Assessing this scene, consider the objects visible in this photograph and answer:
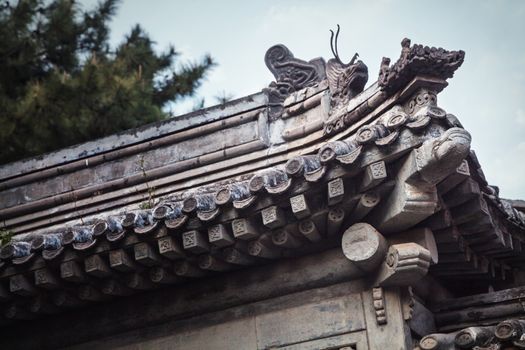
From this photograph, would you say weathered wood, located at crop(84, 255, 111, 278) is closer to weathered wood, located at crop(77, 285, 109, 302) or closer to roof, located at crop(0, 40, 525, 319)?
roof, located at crop(0, 40, 525, 319)

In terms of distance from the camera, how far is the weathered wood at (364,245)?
302 inches

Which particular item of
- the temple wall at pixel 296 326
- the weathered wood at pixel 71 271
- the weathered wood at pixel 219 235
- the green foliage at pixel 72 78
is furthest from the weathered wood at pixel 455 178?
the green foliage at pixel 72 78

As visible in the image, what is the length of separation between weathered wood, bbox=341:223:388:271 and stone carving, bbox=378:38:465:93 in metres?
1.19

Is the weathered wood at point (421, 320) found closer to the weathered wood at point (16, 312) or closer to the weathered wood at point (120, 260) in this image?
the weathered wood at point (120, 260)

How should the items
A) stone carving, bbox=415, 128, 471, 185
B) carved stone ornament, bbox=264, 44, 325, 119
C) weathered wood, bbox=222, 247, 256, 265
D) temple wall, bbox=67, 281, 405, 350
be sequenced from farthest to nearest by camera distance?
1. carved stone ornament, bbox=264, 44, 325, 119
2. weathered wood, bbox=222, 247, 256, 265
3. temple wall, bbox=67, 281, 405, 350
4. stone carving, bbox=415, 128, 471, 185

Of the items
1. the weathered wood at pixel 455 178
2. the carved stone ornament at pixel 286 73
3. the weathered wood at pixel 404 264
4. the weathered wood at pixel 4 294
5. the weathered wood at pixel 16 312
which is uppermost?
the carved stone ornament at pixel 286 73

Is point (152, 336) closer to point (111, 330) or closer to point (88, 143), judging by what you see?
point (111, 330)

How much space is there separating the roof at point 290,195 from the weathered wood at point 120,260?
0.01m

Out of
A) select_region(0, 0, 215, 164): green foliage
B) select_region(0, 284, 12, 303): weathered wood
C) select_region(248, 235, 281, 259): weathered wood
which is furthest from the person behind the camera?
select_region(0, 0, 215, 164): green foliage

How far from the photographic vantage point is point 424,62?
7.39 meters

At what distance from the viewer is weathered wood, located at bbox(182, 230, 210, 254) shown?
25.7ft

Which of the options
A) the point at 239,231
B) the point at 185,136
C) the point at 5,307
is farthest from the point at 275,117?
the point at 5,307

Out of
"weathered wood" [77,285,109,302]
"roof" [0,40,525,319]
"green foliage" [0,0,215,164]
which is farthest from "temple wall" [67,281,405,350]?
"green foliage" [0,0,215,164]

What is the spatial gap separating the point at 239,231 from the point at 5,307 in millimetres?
2487
